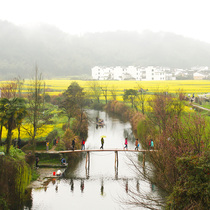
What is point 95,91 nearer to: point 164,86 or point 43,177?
point 164,86

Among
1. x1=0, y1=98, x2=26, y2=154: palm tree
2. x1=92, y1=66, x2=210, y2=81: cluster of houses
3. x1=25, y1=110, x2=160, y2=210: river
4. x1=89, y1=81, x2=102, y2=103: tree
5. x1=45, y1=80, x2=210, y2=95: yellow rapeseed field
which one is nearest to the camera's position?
x1=0, y1=98, x2=26, y2=154: palm tree

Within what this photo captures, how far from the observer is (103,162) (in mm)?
30344

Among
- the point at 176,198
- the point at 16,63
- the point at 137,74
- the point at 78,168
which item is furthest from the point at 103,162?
the point at 16,63

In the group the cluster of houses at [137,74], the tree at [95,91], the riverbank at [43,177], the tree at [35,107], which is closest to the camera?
the riverbank at [43,177]

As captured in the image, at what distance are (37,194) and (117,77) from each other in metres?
135

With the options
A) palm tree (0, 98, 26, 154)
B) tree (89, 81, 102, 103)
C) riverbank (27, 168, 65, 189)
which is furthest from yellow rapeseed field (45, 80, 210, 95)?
palm tree (0, 98, 26, 154)

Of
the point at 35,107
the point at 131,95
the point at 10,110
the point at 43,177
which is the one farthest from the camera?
the point at 131,95

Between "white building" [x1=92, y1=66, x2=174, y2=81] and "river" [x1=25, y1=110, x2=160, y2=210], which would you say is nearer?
"river" [x1=25, y1=110, x2=160, y2=210]

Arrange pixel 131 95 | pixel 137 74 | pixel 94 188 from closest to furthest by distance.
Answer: pixel 94 188
pixel 131 95
pixel 137 74

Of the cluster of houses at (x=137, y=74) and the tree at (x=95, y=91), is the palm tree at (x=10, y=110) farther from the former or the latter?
the cluster of houses at (x=137, y=74)

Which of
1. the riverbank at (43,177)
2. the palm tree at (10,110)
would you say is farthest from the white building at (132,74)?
the palm tree at (10,110)

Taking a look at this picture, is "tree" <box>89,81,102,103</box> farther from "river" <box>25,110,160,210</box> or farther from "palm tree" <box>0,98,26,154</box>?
"palm tree" <box>0,98,26,154</box>

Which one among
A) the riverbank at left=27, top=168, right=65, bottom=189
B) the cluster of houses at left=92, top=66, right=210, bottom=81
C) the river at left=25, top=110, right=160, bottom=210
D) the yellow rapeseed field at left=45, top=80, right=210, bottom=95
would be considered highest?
the cluster of houses at left=92, top=66, right=210, bottom=81

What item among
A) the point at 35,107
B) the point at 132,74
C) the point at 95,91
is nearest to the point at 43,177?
the point at 35,107
